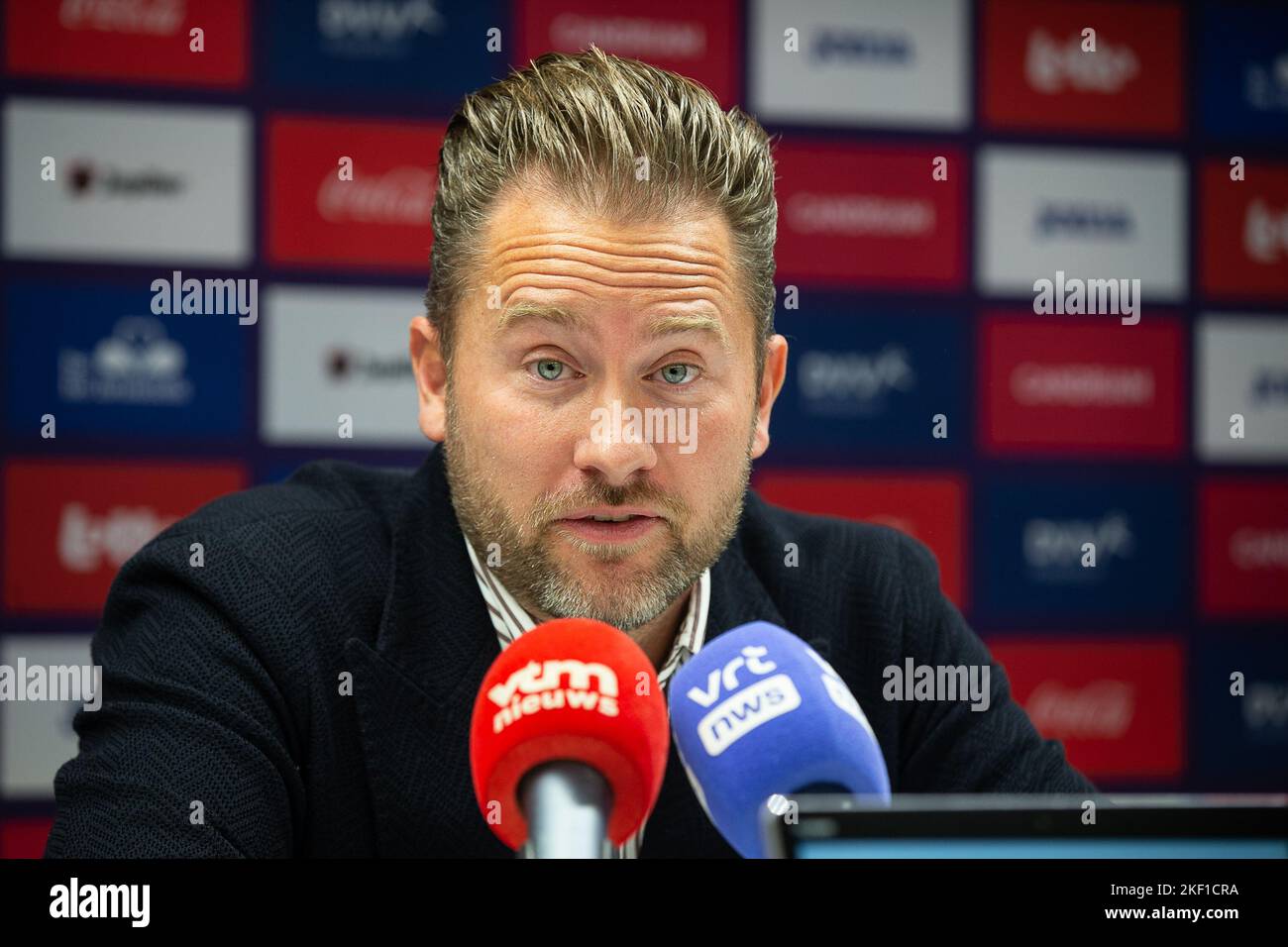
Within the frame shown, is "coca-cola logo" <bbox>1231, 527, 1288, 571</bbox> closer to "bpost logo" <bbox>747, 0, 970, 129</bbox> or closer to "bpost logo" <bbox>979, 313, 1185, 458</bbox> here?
"bpost logo" <bbox>979, 313, 1185, 458</bbox>

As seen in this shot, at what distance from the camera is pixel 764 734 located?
83 centimetres

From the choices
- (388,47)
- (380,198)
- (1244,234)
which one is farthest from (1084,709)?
(388,47)

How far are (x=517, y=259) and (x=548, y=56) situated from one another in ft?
1.05

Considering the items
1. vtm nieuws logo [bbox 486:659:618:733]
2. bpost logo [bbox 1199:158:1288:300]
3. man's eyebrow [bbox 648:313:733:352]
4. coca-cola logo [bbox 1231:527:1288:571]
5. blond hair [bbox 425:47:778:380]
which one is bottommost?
coca-cola logo [bbox 1231:527:1288:571]

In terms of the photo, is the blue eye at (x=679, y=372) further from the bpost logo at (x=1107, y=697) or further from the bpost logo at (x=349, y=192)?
the bpost logo at (x=1107, y=697)

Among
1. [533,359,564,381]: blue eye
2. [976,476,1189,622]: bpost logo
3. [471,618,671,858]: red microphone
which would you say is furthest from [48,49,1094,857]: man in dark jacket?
[976,476,1189,622]: bpost logo

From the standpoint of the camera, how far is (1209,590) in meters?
3.45

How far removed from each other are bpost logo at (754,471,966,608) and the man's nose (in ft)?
6.53

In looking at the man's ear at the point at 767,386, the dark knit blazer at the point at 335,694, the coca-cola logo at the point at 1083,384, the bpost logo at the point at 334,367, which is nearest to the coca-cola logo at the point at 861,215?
the coca-cola logo at the point at 1083,384

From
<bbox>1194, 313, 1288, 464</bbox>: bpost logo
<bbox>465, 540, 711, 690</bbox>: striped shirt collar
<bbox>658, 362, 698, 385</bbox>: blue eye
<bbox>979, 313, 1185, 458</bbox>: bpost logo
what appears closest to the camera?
<bbox>658, 362, 698, 385</bbox>: blue eye

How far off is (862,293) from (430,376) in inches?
77.0

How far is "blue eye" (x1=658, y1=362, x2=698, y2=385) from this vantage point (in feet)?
3.92
